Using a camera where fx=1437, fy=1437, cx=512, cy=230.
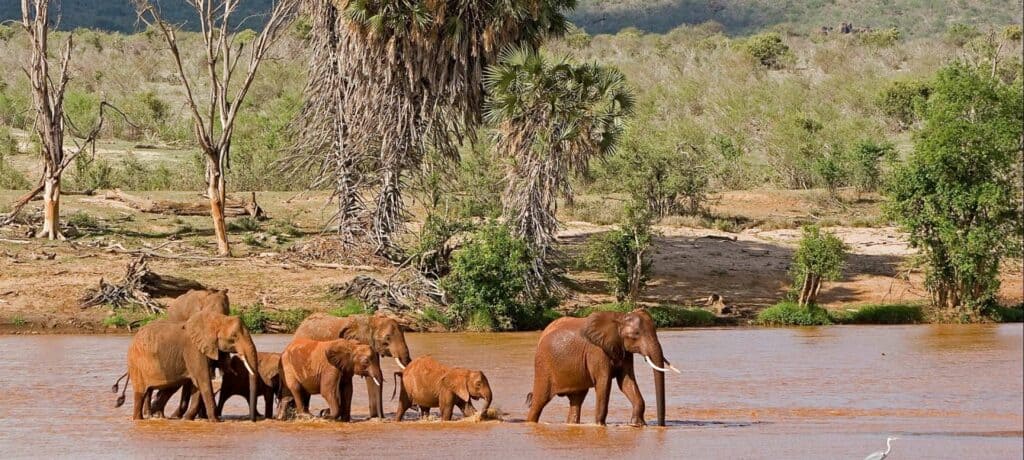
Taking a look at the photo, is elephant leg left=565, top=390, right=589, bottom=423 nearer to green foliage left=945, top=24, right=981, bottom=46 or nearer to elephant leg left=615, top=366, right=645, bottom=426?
elephant leg left=615, top=366, right=645, bottom=426

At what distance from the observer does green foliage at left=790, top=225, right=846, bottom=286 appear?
87.2 ft

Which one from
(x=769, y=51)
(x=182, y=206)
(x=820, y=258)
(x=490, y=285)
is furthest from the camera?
(x=769, y=51)

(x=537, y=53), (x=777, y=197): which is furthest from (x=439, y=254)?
(x=777, y=197)

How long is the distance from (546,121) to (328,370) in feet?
42.5

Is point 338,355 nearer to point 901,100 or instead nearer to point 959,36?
point 901,100

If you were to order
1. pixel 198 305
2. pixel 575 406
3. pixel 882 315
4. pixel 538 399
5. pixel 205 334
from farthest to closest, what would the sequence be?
pixel 882 315 → pixel 198 305 → pixel 575 406 → pixel 538 399 → pixel 205 334

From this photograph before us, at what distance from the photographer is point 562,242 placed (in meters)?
31.7

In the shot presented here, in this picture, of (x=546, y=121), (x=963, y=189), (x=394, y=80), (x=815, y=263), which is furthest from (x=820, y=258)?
(x=394, y=80)

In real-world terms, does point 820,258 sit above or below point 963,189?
below

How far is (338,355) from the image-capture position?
14117 millimetres

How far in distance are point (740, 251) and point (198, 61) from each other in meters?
39.8

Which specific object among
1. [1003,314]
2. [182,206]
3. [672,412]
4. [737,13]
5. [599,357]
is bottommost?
[1003,314]

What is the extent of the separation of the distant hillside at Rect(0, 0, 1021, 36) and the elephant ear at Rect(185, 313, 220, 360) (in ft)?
258

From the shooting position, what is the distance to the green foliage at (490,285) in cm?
2481
